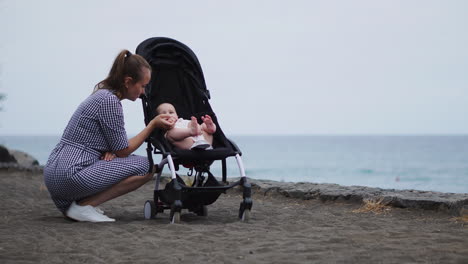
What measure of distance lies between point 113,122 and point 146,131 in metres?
0.29

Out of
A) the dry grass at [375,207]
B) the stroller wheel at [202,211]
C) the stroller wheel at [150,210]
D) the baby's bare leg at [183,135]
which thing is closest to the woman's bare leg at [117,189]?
the stroller wheel at [150,210]

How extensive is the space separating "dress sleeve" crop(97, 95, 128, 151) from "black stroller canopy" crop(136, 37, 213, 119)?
0.83 m

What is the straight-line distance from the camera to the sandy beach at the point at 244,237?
11.6ft

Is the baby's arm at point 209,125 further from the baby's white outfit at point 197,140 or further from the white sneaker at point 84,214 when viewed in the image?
the white sneaker at point 84,214

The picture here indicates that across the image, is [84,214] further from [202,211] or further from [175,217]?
[202,211]

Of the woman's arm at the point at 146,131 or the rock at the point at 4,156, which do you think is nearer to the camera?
the woman's arm at the point at 146,131

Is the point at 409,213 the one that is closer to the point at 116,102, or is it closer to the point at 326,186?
the point at 326,186

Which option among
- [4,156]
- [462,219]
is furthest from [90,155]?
[4,156]

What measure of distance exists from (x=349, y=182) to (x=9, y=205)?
2788cm

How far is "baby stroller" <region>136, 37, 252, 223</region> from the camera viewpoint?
5000 mm

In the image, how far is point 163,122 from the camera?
5.04 m

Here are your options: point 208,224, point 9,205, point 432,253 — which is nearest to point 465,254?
point 432,253

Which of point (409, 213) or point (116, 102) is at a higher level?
point (116, 102)

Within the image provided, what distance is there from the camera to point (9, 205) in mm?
6555
